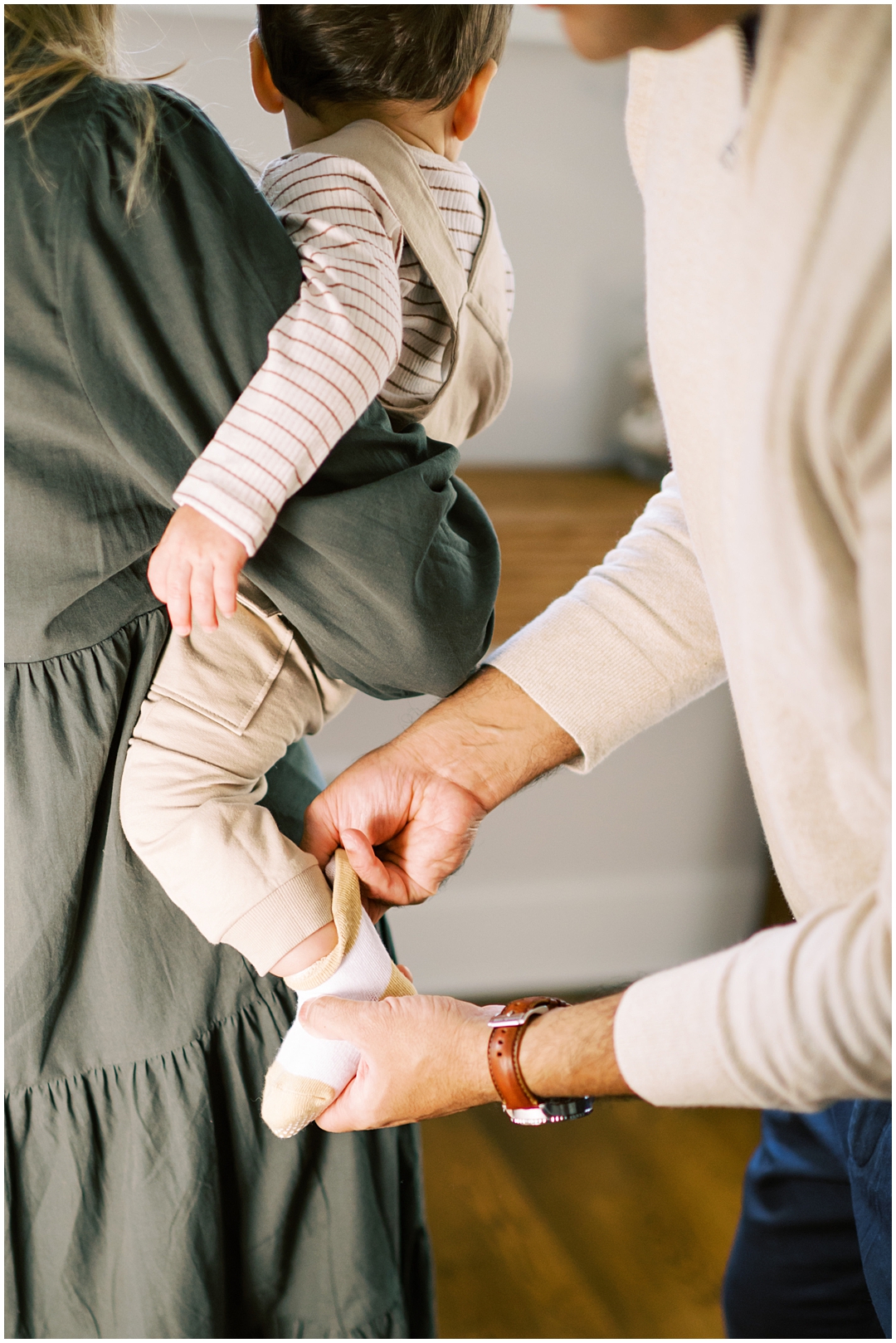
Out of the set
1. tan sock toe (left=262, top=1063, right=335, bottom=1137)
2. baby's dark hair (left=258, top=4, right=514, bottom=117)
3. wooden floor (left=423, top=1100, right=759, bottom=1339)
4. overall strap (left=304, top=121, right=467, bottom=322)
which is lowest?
wooden floor (left=423, top=1100, right=759, bottom=1339)

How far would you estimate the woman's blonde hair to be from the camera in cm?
54

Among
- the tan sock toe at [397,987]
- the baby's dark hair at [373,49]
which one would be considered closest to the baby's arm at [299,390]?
the baby's dark hair at [373,49]

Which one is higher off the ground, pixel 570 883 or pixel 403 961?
pixel 570 883

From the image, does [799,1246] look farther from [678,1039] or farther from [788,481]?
[788,481]

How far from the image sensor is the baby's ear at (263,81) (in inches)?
30.6

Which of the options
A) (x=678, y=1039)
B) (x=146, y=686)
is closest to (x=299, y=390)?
(x=146, y=686)

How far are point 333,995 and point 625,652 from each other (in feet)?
1.16

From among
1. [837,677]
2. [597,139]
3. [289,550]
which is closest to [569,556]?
[597,139]

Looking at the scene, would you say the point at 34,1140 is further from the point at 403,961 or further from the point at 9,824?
the point at 403,961

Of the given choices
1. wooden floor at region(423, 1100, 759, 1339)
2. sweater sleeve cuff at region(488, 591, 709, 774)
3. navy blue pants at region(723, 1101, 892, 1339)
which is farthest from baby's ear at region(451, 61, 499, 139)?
wooden floor at region(423, 1100, 759, 1339)

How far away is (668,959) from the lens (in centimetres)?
217

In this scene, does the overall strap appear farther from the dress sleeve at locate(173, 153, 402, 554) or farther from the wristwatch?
the wristwatch

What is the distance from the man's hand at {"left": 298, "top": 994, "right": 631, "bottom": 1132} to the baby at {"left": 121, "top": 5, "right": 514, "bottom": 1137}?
0.02 m

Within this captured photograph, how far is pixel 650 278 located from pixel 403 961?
5.34ft
